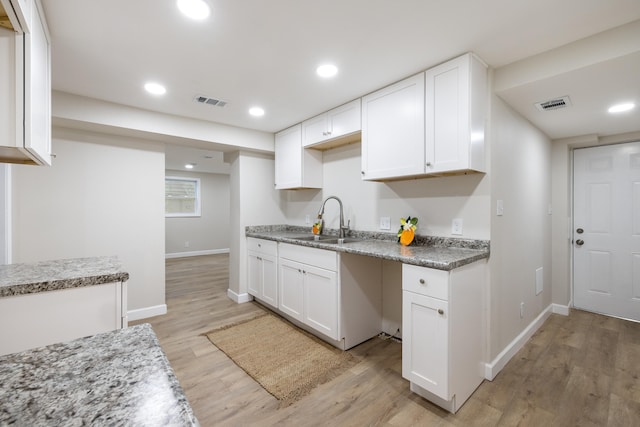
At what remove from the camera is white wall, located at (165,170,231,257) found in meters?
7.05

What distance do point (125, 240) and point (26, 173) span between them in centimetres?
102

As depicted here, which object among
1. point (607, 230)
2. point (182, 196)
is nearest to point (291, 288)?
point (607, 230)

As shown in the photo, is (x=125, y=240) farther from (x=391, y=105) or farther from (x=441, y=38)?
(x=441, y=38)

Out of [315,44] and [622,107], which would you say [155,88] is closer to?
[315,44]

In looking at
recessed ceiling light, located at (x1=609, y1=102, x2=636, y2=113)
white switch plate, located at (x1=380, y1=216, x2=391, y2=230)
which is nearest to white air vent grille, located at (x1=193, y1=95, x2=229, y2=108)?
white switch plate, located at (x1=380, y1=216, x2=391, y2=230)

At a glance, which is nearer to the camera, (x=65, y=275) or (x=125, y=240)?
(x=65, y=275)

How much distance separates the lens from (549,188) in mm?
3268

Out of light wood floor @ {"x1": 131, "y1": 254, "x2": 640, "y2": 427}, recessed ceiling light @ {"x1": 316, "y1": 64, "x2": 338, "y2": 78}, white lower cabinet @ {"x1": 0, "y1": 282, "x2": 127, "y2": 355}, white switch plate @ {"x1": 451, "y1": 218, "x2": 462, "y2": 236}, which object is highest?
recessed ceiling light @ {"x1": 316, "y1": 64, "x2": 338, "y2": 78}

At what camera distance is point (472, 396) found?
6.23 feet

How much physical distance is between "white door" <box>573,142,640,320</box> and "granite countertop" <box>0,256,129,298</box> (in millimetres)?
4533

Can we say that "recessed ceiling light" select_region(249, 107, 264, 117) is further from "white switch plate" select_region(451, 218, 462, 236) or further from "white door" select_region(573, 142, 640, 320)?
"white door" select_region(573, 142, 640, 320)

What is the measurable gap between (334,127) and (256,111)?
2.74 feet

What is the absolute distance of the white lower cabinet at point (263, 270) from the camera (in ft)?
10.6

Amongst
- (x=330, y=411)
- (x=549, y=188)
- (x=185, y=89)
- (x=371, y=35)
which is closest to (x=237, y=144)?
(x=185, y=89)
